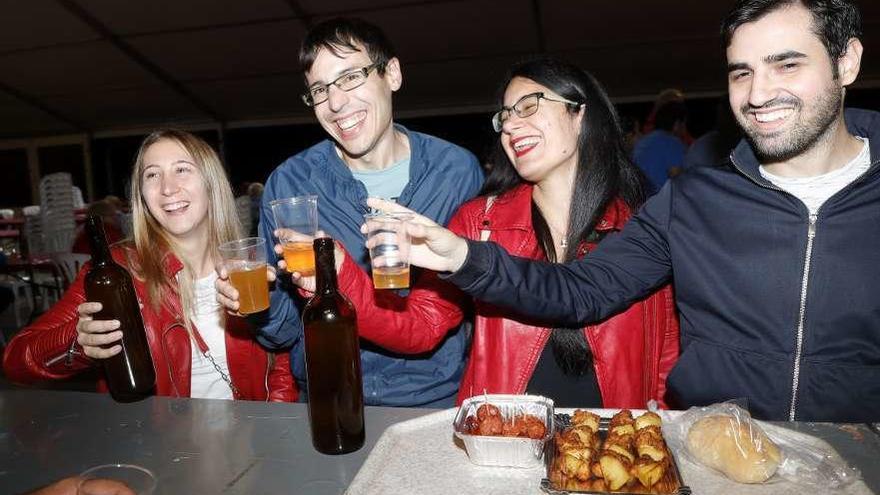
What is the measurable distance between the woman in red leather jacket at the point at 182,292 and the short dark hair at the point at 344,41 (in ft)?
2.07

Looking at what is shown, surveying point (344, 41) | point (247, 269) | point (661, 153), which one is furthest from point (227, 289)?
point (661, 153)

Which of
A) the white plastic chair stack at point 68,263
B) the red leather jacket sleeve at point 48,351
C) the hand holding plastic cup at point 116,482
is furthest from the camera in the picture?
the white plastic chair stack at point 68,263

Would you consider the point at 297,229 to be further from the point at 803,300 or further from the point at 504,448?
the point at 803,300

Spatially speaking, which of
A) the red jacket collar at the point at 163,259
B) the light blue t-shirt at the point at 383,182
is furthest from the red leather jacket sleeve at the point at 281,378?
the light blue t-shirt at the point at 383,182

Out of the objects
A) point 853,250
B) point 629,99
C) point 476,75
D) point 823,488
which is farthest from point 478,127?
point 823,488

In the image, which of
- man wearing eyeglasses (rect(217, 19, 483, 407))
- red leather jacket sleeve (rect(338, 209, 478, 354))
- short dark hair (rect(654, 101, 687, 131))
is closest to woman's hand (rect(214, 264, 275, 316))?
red leather jacket sleeve (rect(338, 209, 478, 354))

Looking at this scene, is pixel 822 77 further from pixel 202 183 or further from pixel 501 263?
pixel 202 183

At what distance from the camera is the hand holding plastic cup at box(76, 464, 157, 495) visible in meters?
0.93

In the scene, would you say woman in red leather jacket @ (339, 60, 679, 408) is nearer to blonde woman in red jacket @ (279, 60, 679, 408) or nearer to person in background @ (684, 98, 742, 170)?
blonde woman in red jacket @ (279, 60, 679, 408)

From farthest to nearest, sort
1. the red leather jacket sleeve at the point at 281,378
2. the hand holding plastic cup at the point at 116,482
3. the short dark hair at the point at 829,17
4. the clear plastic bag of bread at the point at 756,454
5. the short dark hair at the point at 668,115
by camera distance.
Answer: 1. the short dark hair at the point at 668,115
2. the red leather jacket sleeve at the point at 281,378
3. the short dark hair at the point at 829,17
4. the clear plastic bag of bread at the point at 756,454
5. the hand holding plastic cup at the point at 116,482

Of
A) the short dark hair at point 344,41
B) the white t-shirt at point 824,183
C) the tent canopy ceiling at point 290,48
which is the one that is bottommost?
the white t-shirt at point 824,183

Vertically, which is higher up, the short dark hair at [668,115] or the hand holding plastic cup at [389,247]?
the short dark hair at [668,115]

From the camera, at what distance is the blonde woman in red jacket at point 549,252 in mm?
1969

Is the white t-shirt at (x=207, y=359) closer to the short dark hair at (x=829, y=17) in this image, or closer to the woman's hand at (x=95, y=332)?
the woman's hand at (x=95, y=332)
